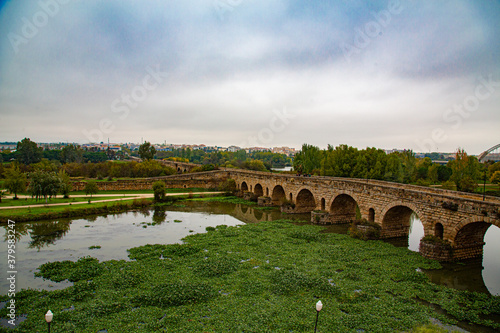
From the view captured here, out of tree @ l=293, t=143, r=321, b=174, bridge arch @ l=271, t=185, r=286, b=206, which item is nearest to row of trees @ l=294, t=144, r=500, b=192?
tree @ l=293, t=143, r=321, b=174

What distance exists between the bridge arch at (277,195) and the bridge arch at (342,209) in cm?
977

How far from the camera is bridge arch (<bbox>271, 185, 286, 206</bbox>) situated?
35.5 m

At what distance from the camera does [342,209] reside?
26578 millimetres

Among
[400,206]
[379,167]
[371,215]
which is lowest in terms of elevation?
[371,215]

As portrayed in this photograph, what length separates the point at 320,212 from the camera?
2620 centimetres

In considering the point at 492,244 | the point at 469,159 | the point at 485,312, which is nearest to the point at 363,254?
the point at 485,312

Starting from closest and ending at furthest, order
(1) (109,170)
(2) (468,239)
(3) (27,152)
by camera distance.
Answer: (2) (468,239) < (1) (109,170) < (3) (27,152)

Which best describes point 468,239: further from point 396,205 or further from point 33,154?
point 33,154

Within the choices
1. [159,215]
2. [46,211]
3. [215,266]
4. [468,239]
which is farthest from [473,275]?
[46,211]

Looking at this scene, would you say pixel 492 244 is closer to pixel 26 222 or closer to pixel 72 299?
pixel 72 299

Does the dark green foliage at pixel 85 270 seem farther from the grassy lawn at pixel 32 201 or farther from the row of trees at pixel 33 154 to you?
the row of trees at pixel 33 154

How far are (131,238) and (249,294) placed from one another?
12590mm

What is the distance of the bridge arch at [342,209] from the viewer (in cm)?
2586

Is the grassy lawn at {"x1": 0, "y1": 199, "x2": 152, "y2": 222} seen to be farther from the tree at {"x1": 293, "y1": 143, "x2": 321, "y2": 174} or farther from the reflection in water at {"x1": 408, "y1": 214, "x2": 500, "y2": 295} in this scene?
the tree at {"x1": 293, "y1": 143, "x2": 321, "y2": 174}
